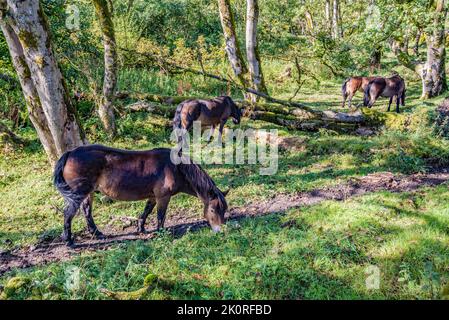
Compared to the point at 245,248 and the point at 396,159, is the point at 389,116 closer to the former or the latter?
the point at 396,159

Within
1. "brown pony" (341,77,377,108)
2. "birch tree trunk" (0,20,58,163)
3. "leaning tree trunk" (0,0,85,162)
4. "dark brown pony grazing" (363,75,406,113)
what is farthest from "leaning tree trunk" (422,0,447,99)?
"birch tree trunk" (0,20,58,163)

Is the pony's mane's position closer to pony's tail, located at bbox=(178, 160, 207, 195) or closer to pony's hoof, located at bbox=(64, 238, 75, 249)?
pony's tail, located at bbox=(178, 160, 207, 195)

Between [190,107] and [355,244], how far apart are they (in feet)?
21.4

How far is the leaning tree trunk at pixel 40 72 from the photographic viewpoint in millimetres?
6016

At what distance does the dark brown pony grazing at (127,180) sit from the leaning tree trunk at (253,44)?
868 centimetres

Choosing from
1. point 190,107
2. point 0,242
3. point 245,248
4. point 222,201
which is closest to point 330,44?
point 190,107

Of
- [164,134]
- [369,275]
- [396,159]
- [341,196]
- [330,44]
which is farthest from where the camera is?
[330,44]

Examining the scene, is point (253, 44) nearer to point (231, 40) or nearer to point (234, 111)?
point (231, 40)

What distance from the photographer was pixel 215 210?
5.98 metres

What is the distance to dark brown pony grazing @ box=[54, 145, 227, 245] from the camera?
5605 millimetres

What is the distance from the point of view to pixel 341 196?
7.01m

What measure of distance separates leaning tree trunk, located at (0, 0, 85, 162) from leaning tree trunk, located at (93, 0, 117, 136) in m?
2.45

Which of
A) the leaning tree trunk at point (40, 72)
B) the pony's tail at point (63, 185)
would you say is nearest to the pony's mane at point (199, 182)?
the pony's tail at point (63, 185)

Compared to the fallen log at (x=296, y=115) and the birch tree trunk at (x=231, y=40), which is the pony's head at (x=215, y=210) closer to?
→ the fallen log at (x=296, y=115)
